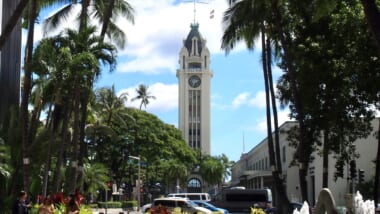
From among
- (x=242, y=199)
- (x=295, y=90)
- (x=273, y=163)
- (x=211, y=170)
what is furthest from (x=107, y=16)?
(x=211, y=170)

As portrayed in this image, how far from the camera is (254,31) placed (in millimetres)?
30594

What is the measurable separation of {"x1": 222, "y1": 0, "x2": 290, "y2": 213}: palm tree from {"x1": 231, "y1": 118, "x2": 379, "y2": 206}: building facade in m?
1.44

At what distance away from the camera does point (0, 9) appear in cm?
2939

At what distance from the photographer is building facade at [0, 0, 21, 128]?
105 ft

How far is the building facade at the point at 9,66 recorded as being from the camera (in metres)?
31.9

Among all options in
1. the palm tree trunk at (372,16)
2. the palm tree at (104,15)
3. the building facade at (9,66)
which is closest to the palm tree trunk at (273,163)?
the palm tree at (104,15)

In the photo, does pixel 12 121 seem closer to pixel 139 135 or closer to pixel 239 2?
pixel 239 2

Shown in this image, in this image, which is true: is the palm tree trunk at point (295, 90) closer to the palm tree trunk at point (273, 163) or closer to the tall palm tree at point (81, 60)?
the palm tree trunk at point (273, 163)

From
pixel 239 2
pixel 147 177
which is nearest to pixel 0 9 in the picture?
pixel 239 2

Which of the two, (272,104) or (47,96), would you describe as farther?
(272,104)

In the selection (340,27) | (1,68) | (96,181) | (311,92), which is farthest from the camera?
(96,181)

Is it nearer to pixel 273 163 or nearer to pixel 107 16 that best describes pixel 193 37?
pixel 273 163

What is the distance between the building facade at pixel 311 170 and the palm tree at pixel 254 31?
1438 millimetres

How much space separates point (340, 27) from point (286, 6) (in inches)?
208
